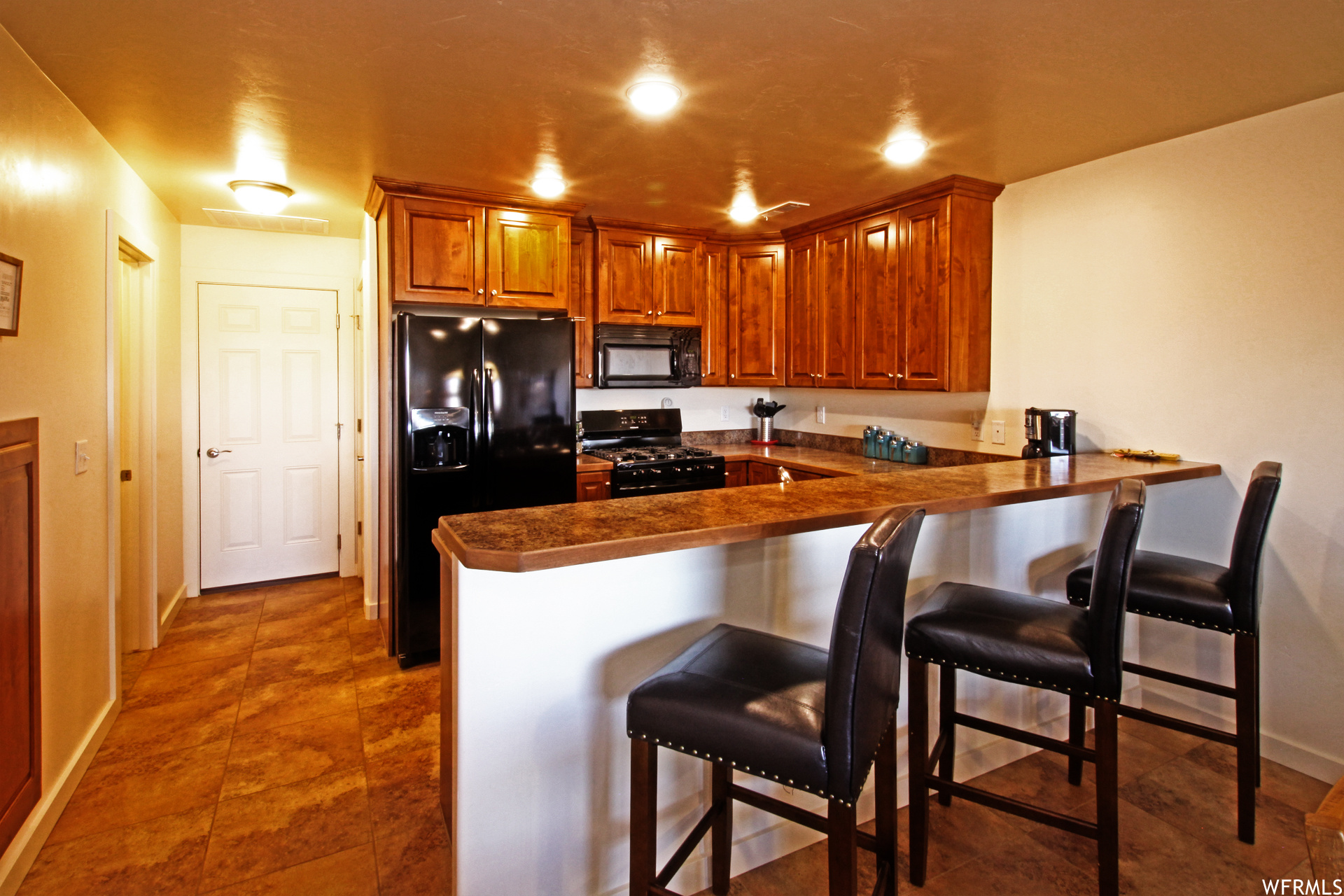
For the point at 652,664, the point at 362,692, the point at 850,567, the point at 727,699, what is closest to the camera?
the point at 850,567

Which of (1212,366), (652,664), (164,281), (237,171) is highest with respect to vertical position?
(237,171)

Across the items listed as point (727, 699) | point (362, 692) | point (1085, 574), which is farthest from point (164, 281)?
point (1085, 574)

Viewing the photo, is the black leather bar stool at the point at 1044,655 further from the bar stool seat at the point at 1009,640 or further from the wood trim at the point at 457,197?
the wood trim at the point at 457,197

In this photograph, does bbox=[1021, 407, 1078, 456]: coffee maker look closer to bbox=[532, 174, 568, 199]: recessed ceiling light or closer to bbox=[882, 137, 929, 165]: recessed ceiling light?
bbox=[882, 137, 929, 165]: recessed ceiling light

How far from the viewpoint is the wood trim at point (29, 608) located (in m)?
1.80

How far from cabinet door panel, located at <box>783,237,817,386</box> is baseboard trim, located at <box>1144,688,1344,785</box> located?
7.63ft

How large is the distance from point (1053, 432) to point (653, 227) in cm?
252

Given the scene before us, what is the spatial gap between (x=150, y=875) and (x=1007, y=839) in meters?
2.41

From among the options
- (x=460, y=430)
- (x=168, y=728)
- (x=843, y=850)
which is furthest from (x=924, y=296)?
(x=168, y=728)

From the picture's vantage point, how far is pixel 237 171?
307cm

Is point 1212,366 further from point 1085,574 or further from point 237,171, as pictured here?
point 237,171

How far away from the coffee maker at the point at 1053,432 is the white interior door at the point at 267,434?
4.13m

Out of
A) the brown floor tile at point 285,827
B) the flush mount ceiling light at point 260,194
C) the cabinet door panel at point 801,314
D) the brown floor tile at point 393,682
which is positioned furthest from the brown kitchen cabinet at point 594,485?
the flush mount ceiling light at point 260,194

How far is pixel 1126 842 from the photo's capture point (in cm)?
200
